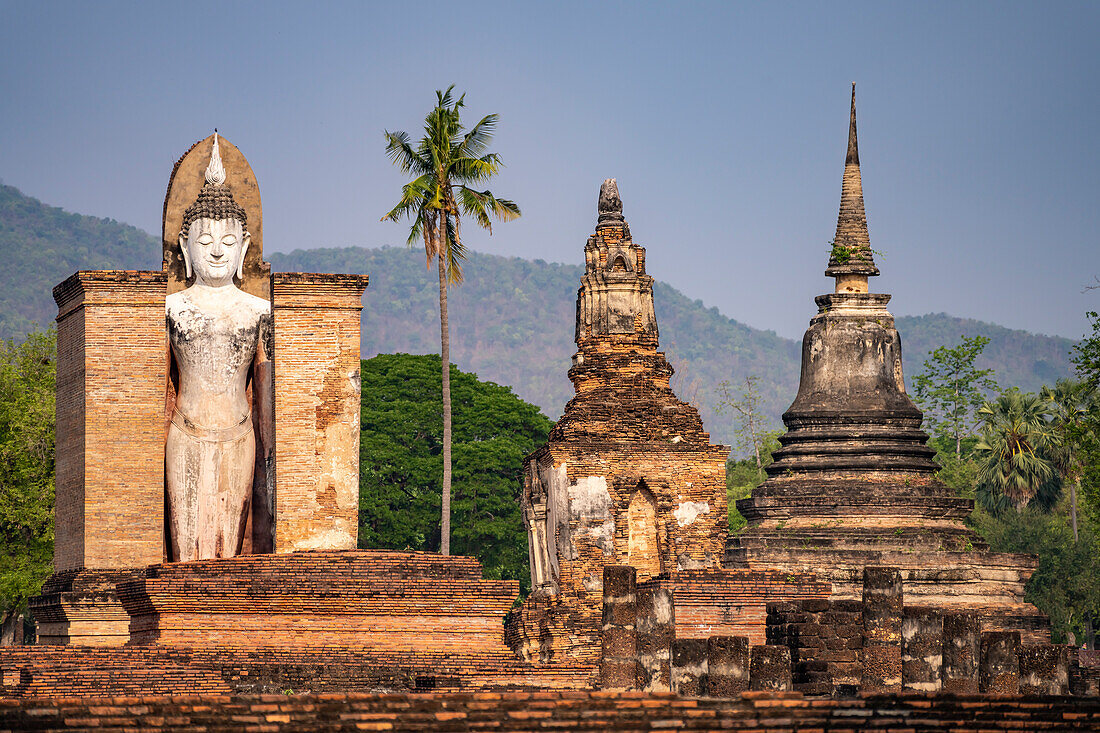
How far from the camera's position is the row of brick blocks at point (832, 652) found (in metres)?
17.7

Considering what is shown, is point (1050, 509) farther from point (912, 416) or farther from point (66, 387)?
point (66, 387)

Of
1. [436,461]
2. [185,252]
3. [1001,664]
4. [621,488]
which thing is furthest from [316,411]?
[436,461]

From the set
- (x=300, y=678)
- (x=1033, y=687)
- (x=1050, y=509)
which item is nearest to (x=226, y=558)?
(x=300, y=678)

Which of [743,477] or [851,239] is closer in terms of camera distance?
[851,239]

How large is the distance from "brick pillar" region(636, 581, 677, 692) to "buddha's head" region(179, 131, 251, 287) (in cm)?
671

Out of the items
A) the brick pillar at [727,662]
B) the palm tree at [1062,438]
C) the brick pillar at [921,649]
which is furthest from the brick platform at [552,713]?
the palm tree at [1062,438]

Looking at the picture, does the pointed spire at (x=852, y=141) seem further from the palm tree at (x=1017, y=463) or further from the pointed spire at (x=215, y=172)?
the palm tree at (x=1017, y=463)

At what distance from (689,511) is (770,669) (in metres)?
17.5

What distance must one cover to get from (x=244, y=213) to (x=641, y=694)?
10.5m

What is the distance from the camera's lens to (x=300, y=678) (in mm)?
19141

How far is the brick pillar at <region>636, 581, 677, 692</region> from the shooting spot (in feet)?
64.2

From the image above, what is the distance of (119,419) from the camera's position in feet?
72.1

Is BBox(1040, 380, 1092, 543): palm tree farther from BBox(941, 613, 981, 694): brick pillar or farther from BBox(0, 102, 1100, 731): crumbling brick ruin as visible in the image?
BBox(941, 613, 981, 694): brick pillar

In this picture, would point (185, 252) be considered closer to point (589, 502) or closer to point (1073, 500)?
point (589, 502)
